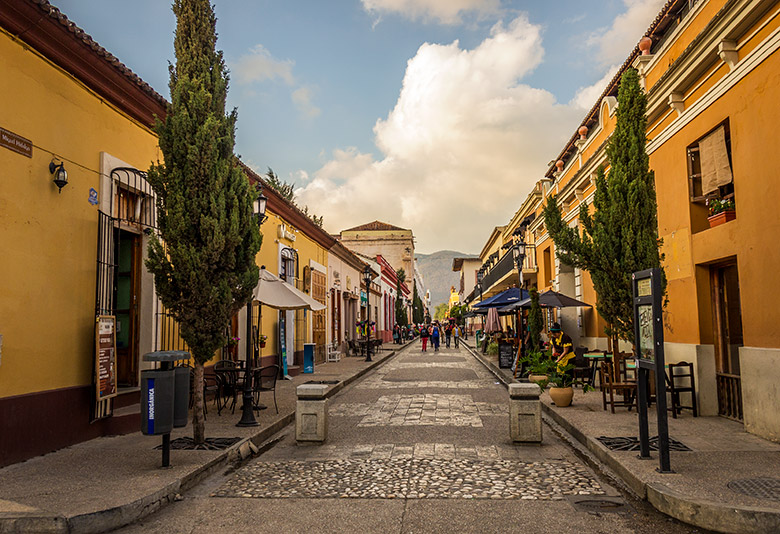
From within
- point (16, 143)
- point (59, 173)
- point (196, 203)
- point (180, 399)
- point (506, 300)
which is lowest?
point (180, 399)

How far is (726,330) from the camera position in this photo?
8984 mm

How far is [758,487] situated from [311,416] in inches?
200

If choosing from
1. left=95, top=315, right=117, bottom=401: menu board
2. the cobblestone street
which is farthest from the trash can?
left=95, top=315, right=117, bottom=401: menu board

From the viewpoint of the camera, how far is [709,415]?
8969mm

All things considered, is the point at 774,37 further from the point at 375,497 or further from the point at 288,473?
the point at 288,473

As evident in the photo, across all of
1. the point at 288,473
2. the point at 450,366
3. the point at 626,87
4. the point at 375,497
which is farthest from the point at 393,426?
the point at 450,366

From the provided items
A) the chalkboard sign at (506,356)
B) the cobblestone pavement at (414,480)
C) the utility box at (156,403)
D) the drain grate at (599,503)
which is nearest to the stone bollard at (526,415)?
the cobblestone pavement at (414,480)

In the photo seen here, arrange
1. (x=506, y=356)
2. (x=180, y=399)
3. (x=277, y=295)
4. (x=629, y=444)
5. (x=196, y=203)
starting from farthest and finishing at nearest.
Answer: (x=506, y=356)
(x=277, y=295)
(x=196, y=203)
(x=629, y=444)
(x=180, y=399)

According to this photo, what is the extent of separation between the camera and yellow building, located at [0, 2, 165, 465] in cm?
651

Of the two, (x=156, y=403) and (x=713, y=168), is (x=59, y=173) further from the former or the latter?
(x=713, y=168)

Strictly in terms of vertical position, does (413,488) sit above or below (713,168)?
below

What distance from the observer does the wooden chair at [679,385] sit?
8922mm

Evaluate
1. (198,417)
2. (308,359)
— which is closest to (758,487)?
(198,417)

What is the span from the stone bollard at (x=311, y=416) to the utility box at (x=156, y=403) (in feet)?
6.96
